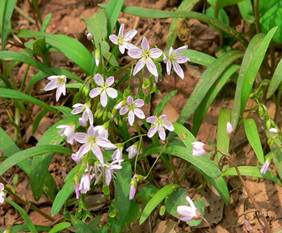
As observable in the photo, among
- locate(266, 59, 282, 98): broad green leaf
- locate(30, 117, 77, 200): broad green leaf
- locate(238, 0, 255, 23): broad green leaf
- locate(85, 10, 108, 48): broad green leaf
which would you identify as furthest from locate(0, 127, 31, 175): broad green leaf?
locate(238, 0, 255, 23): broad green leaf

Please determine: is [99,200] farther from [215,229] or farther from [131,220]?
[215,229]

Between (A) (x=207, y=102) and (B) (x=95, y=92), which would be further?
(A) (x=207, y=102)

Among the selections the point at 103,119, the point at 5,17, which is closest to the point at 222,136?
the point at 103,119

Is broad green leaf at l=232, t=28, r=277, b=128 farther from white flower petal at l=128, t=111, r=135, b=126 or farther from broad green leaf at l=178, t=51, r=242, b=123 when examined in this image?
white flower petal at l=128, t=111, r=135, b=126

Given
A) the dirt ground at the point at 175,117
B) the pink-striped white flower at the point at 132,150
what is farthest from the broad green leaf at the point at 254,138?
the pink-striped white flower at the point at 132,150

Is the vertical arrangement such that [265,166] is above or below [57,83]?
below

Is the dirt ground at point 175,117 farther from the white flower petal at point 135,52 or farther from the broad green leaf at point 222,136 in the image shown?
the white flower petal at point 135,52

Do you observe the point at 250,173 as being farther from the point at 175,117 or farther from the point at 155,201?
the point at 175,117

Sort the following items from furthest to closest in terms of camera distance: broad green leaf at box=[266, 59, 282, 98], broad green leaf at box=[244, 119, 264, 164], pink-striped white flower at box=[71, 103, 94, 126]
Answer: broad green leaf at box=[266, 59, 282, 98] < broad green leaf at box=[244, 119, 264, 164] < pink-striped white flower at box=[71, 103, 94, 126]
